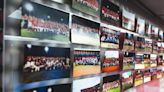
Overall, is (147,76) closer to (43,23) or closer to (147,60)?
(147,60)

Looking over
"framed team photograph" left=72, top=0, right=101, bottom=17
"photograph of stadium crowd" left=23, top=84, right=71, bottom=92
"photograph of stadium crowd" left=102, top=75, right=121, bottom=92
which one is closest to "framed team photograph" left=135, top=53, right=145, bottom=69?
"photograph of stadium crowd" left=102, top=75, right=121, bottom=92

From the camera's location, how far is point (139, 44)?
405 cm

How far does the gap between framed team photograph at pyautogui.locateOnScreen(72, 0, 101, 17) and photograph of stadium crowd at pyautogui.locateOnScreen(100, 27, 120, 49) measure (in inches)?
10.6

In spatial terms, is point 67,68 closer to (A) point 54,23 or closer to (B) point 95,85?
(A) point 54,23

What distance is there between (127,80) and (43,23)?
2.14 m

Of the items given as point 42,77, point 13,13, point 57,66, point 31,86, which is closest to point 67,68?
point 57,66

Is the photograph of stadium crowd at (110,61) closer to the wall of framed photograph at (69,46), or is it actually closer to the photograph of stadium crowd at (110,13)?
the wall of framed photograph at (69,46)

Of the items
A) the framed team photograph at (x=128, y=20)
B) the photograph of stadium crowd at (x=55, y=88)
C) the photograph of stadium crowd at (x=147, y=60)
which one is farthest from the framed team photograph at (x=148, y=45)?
the photograph of stadium crowd at (x=55, y=88)

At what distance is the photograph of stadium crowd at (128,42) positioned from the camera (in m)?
3.48

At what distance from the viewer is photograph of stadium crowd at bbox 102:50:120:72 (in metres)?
2.82

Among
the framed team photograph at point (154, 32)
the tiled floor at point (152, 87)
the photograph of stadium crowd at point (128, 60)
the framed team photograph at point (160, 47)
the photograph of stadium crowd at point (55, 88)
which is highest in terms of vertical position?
the framed team photograph at point (154, 32)

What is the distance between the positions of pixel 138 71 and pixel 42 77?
2.64 meters

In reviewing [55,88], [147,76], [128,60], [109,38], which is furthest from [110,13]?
[147,76]

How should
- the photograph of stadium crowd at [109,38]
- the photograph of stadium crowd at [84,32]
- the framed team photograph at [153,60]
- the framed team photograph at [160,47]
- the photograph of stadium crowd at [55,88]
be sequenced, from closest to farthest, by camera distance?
the photograph of stadium crowd at [55,88] < the photograph of stadium crowd at [84,32] < the photograph of stadium crowd at [109,38] < the framed team photograph at [153,60] < the framed team photograph at [160,47]
